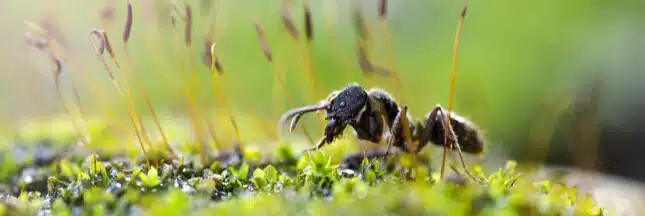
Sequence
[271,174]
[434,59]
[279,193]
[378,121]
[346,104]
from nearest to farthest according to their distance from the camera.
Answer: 1. [279,193]
2. [271,174]
3. [346,104]
4. [378,121]
5. [434,59]

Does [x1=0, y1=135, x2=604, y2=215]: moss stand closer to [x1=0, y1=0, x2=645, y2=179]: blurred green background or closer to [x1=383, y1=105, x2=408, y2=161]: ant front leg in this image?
[x1=383, y1=105, x2=408, y2=161]: ant front leg

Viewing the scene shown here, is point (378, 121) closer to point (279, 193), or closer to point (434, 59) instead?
point (279, 193)

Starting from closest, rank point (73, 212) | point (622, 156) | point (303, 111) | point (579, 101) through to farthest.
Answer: point (73, 212) < point (303, 111) < point (579, 101) < point (622, 156)

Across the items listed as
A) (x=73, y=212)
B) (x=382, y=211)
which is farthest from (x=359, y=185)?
(x=73, y=212)

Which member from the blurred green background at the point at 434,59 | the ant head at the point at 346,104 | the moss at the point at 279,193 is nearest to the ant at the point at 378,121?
the ant head at the point at 346,104

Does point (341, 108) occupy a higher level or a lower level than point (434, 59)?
higher

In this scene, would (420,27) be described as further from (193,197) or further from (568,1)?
(193,197)

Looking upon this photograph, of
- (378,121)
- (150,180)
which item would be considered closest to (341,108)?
(378,121)

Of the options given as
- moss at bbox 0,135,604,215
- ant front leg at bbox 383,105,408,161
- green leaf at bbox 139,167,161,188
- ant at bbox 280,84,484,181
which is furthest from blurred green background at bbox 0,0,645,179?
green leaf at bbox 139,167,161,188
